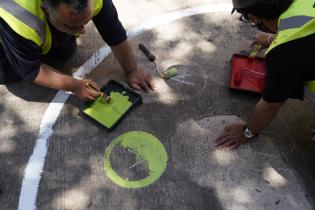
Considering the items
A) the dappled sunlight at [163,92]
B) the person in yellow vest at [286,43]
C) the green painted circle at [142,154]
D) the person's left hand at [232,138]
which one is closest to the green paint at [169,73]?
the dappled sunlight at [163,92]

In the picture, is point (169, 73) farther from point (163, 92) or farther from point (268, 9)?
point (268, 9)

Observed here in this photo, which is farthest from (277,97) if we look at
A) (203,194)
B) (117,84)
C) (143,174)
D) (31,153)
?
(31,153)

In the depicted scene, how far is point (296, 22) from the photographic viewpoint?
1894 mm

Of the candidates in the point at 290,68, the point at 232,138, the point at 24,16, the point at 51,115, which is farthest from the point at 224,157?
the point at 24,16

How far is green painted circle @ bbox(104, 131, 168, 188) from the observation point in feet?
7.82

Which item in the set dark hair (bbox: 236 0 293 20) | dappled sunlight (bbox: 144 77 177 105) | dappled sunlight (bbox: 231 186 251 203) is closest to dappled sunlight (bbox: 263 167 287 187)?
dappled sunlight (bbox: 231 186 251 203)

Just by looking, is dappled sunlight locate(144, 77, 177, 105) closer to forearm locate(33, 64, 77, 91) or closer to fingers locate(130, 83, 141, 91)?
fingers locate(130, 83, 141, 91)

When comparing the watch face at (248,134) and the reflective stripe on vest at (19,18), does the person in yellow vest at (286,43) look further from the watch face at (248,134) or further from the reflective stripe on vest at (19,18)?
the reflective stripe on vest at (19,18)

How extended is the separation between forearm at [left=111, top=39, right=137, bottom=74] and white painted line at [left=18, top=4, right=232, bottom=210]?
1.02 feet

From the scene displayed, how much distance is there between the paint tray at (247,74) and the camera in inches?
109

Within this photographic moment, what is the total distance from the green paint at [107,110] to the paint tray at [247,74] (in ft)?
2.76

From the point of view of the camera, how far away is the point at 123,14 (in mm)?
3395

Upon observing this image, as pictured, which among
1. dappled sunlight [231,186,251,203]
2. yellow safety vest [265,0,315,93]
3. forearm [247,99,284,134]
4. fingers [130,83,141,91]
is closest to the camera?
yellow safety vest [265,0,315,93]

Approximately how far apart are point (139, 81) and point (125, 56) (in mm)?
230
